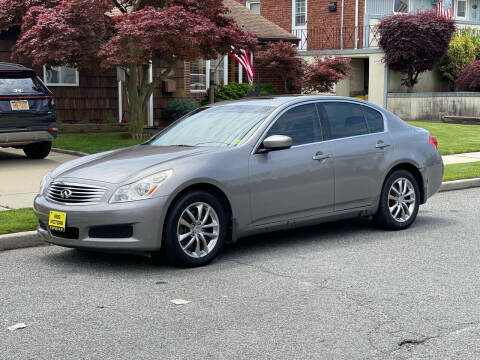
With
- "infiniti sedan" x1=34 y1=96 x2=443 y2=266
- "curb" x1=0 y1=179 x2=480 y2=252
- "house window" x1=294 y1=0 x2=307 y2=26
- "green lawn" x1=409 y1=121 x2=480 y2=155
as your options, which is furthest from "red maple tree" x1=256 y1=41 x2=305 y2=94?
"curb" x1=0 y1=179 x2=480 y2=252

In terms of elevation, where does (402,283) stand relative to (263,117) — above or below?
below

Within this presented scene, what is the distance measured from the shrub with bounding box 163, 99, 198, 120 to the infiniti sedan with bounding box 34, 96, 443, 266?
13863mm

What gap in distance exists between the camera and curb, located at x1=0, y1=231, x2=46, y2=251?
786 cm

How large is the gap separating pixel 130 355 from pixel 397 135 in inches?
201

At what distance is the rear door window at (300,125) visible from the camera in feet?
25.8

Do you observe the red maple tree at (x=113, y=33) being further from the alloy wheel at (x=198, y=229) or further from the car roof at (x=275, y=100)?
the alloy wheel at (x=198, y=229)

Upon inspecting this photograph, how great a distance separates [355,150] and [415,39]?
2029 cm

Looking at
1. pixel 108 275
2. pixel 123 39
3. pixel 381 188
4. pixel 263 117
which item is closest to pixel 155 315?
pixel 108 275

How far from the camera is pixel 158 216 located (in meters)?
6.72

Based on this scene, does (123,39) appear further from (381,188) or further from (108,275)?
(108,275)

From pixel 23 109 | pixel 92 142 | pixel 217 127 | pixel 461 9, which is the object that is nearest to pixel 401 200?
pixel 217 127

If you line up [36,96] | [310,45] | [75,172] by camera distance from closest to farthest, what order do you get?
[75,172] → [36,96] → [310,45]

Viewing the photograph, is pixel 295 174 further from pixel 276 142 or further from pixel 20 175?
pixel 20 175

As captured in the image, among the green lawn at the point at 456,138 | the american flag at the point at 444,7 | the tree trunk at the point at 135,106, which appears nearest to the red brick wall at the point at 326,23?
the american flag at the point at 444,7
